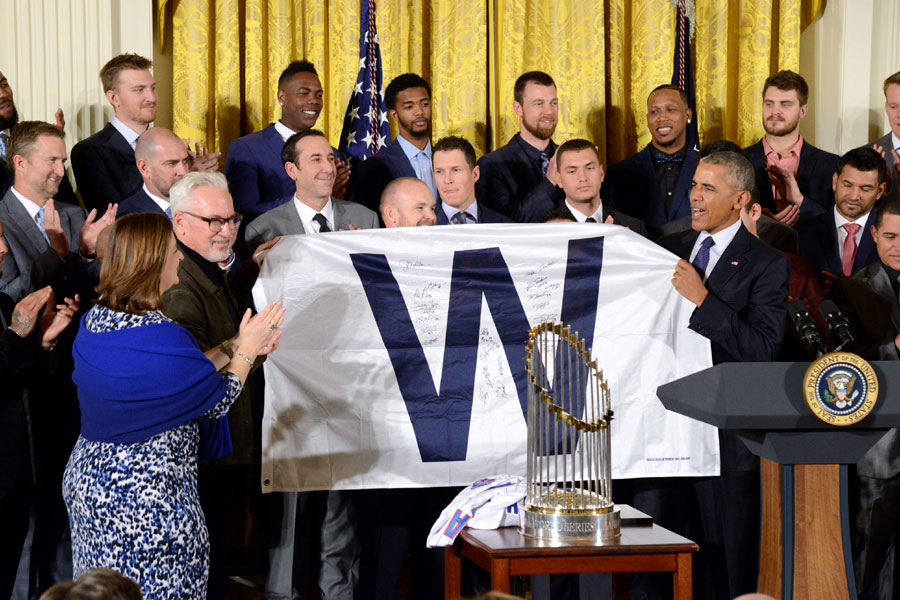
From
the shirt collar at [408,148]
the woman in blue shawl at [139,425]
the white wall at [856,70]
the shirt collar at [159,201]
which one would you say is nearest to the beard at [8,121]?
the shirt collar at [159,201]

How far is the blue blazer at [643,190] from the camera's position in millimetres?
5977

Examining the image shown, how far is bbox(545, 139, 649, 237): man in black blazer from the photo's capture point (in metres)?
5.29

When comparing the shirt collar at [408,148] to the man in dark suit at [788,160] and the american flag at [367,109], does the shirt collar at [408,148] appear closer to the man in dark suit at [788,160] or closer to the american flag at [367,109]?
the american flag at [367,109]

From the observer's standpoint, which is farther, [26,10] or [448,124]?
[448,124]

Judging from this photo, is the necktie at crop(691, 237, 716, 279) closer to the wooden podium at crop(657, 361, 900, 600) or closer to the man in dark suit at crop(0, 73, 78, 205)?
the wooden podium at crop(657, 361, 900, 600)

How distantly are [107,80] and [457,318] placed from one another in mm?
2274

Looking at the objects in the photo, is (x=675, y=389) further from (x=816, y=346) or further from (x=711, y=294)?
(x=711, y=294)

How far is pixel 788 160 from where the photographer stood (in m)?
6.18

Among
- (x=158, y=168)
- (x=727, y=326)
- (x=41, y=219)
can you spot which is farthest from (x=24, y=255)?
(x=727, y=326)

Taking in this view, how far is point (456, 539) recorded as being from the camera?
12.0 feet

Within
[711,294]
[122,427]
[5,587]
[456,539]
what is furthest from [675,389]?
[5,587]

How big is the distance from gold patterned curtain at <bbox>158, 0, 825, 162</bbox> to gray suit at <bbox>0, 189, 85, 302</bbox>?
206 cm

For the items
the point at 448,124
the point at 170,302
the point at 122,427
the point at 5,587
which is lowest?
the point at 5,587

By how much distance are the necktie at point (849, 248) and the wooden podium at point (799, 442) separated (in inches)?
101
